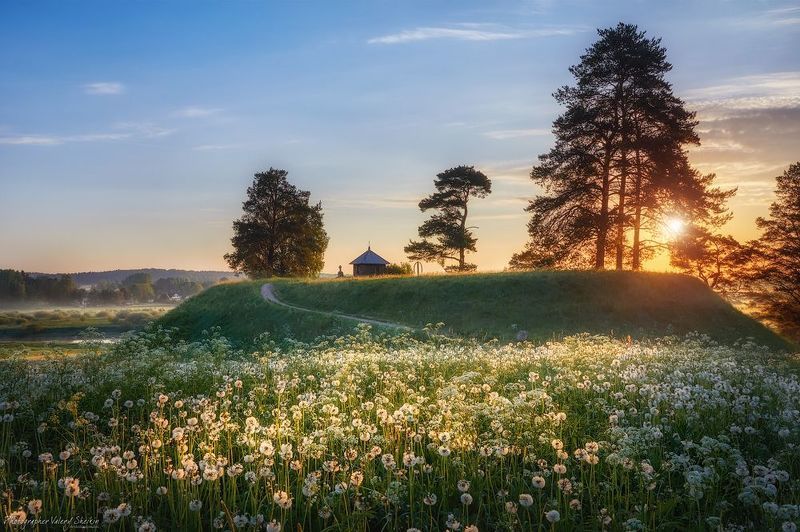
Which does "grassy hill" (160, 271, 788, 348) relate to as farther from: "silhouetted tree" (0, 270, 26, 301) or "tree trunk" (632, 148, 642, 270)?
"silhouetted tree" (0, 270, 26, 301)

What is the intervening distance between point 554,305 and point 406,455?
26067 mm

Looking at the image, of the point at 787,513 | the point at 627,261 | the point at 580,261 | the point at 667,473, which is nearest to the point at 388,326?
the point at 580,261

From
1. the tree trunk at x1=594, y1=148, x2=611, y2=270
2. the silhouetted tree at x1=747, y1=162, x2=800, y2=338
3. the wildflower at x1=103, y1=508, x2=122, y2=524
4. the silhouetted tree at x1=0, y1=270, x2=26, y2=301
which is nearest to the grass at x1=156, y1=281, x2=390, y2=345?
the tree trunk at x1=594, y1=148, x2=611, y2=270

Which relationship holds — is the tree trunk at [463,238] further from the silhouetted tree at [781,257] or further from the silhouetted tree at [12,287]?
the silhouetted tree at [12,287]

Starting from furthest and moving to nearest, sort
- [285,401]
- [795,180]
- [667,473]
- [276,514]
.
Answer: [795,180]
[285,401]
[667,473]
[276,514]

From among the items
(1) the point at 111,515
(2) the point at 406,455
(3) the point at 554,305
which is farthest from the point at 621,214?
(1) the point at 111,515

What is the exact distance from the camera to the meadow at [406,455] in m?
4.84

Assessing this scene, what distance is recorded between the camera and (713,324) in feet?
97.2

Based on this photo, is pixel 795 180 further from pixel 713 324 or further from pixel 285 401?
pixel 285 401

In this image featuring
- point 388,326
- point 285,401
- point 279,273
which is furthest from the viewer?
point 279,273

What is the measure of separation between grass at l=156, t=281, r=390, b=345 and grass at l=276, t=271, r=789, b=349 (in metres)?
2.74

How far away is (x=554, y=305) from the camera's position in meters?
29.7

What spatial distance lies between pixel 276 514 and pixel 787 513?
4.20 metres

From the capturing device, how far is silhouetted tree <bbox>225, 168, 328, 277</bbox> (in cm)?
5800
